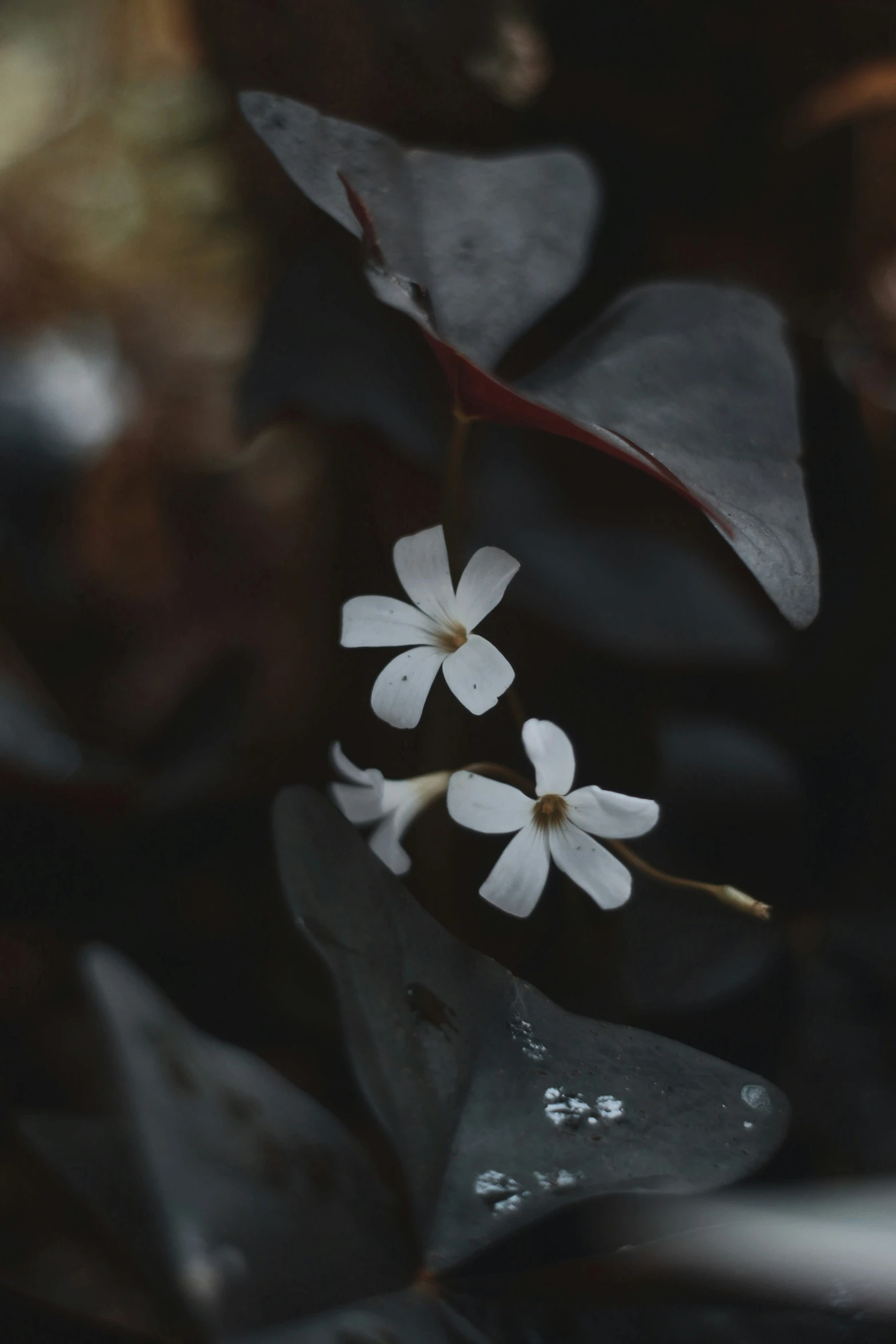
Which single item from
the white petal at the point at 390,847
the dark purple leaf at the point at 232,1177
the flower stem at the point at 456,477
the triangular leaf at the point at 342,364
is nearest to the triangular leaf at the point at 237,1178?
the dark purple leaf at the point at 232,1177

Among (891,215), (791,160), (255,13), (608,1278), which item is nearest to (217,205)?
(255,13)

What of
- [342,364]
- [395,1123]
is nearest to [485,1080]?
[395,1123]

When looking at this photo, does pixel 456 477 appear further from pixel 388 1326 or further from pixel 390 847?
pixel 388 1326

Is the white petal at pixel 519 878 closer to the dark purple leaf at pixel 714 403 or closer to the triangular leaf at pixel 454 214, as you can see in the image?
the dark purple leaf at pixel 714 403

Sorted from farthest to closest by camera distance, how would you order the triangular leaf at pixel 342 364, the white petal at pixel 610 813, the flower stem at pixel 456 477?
the triangular leaf at pixel 342 364 < the flower stem at pixel 456 477 < the white petal at pixel 610 813

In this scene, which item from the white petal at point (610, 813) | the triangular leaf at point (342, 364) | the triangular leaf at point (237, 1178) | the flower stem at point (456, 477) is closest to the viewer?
the triangular leaf at point (237, 1178)

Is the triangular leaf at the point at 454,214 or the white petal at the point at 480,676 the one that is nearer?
the white petal at the point at 480,676

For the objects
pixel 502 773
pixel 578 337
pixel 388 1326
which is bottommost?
pixel 388 1326
